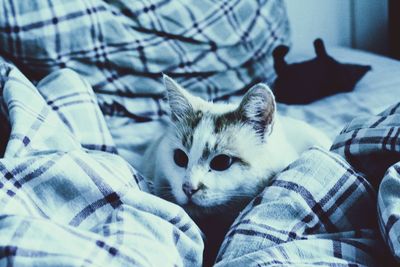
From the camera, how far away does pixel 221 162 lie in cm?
84

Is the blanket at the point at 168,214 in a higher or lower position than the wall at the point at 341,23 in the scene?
higher

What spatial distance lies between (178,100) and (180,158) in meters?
0.11

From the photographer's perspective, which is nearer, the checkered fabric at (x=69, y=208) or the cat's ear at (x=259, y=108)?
the checkered fabric at (x=69, y=208)

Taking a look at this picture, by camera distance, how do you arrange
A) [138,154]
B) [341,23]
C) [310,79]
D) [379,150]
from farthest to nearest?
[341,23]
[310,79]
[138,154]
[379,150]

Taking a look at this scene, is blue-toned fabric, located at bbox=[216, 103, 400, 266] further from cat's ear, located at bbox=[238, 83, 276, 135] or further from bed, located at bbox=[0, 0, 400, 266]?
cat's ear, located at bbox=[238, 83, 276, 135]

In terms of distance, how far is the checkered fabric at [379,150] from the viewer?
2.12ft

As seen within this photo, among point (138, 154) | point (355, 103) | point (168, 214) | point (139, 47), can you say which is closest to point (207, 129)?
point (168, 214)

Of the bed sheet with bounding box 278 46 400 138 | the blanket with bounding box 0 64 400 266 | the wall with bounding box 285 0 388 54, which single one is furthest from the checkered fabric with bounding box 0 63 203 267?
the wall with bounding box 285 0 388 54

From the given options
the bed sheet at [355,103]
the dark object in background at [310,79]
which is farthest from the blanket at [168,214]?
the dark object in background at [310,79]

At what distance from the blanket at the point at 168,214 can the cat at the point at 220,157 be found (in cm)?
10

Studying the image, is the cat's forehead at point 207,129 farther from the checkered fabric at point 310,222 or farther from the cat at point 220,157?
the checkered fabric at point 310,222

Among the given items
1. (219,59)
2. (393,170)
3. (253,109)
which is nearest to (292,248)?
(393,170)

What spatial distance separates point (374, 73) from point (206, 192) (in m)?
1.00

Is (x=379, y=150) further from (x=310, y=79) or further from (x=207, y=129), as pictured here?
(x=310, y=79)
